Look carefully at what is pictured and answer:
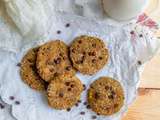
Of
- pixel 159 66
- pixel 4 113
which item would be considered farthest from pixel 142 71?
pixel 4 113

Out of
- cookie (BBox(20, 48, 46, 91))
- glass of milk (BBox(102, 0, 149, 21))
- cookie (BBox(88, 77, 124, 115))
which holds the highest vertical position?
glass of milk (BBox(102, 0, 149, 21))

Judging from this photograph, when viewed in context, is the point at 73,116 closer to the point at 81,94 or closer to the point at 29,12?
the point at 81,94

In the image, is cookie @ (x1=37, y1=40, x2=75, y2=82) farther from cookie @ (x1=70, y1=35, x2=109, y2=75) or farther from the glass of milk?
the glass of milk

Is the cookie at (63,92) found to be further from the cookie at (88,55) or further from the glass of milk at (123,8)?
the glass of milk at (123,8)

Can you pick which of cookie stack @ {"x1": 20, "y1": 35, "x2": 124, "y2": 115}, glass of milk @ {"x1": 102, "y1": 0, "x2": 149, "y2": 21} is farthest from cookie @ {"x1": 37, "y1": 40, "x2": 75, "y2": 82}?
glass of milk @ {"x1": 102, "y1": 0, "x2": 149, "y2": 21}

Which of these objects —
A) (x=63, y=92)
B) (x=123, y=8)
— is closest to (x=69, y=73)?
(x=63, y=92)

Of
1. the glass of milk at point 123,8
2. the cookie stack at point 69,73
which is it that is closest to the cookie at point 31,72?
the cookie stack at point 69,73
